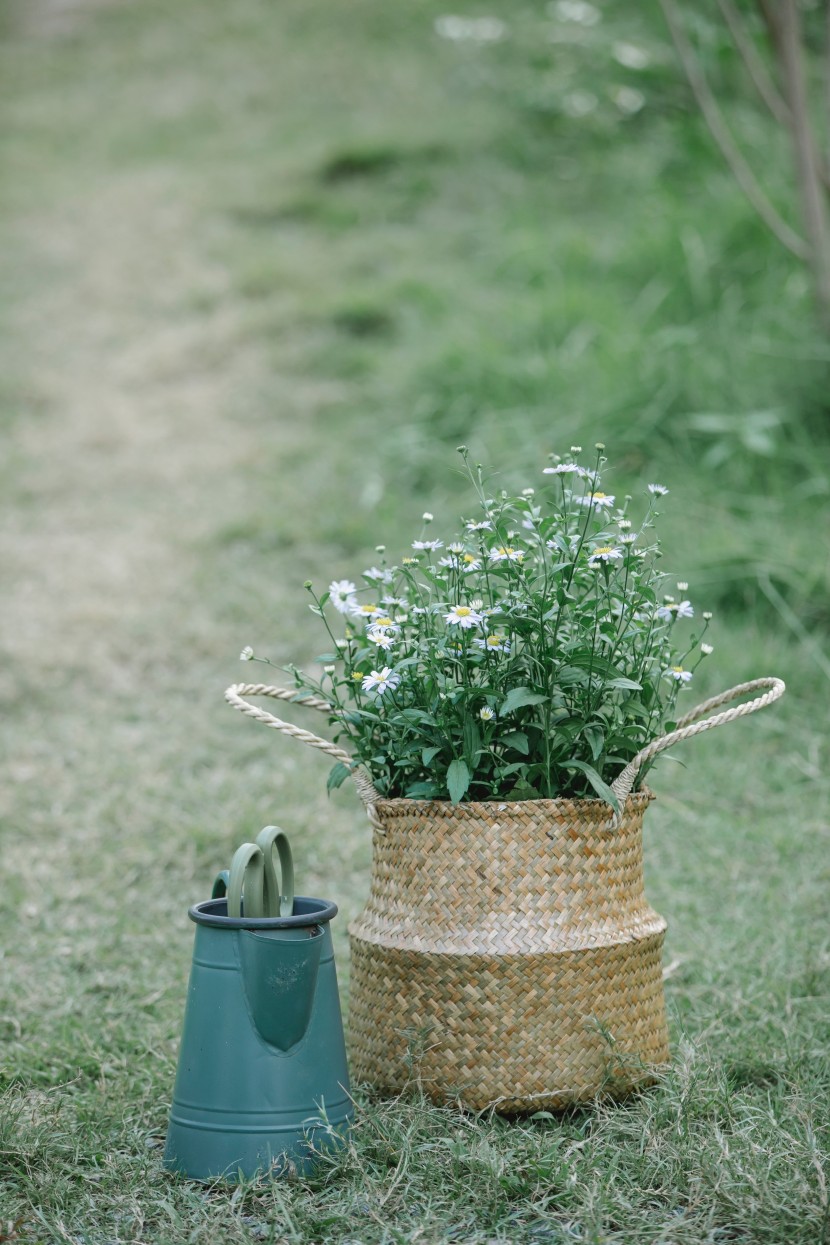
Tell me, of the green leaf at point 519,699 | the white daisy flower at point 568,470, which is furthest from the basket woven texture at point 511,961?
the white daisy flower at point 568,470

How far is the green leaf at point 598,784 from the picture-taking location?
A: 1.88 metres

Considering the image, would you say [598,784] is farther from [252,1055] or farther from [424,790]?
[252,1055]

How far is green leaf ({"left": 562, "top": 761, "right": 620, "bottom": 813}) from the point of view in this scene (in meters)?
1.88

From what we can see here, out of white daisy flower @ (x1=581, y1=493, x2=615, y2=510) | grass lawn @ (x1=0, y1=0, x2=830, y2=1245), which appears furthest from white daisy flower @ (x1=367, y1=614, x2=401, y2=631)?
grass lawn @ (x1=0, y1=0, x2=830, y2=1245)

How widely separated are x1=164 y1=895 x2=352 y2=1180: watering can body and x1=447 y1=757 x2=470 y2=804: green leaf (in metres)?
0.26

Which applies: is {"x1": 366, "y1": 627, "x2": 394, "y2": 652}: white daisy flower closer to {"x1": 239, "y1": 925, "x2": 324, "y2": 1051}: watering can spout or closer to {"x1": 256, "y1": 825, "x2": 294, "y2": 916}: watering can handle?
{"x1": 256, "y1": 825, "x2": 294, "y2": 916}: watering can handle

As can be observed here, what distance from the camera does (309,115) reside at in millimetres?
9117

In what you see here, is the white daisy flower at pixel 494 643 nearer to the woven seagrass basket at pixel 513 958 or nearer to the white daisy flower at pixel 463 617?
the white daisy flower at pixel 463 617

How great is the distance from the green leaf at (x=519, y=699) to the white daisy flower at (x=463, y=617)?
115 mm

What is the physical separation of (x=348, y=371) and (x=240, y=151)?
315cm

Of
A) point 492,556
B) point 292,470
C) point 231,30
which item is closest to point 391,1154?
point 492,556

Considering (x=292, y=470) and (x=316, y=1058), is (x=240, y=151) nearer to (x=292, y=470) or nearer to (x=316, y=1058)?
(x=292, y=470)

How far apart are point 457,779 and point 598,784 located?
0.20 metres

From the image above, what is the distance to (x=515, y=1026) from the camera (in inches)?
72.9
